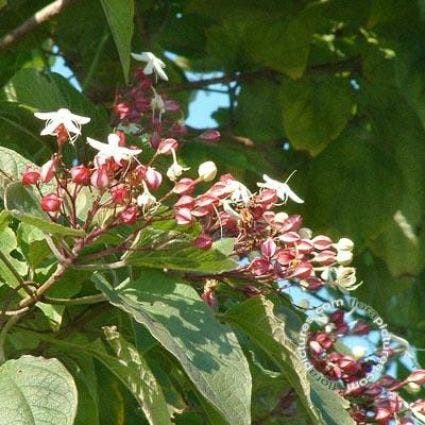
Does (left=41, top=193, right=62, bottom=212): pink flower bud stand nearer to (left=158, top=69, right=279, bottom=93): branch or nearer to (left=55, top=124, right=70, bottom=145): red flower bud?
(left=55, top=124, right=70, bottom=145): red flower bud

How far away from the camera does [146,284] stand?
119 centimetres

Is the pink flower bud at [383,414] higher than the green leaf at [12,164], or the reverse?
the green leaf at [12,164]

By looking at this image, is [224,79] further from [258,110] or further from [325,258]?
[325,258]

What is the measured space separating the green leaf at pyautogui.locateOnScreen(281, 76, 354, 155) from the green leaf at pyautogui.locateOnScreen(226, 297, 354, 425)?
0.87m

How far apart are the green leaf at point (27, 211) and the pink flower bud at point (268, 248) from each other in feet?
0.64

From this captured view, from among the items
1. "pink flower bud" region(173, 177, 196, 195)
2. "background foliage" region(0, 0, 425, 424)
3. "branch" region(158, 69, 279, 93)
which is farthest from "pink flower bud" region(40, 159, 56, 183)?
"branch" region(158, 69, 279, 93)

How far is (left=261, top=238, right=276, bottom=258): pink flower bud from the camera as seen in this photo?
120 centimetres

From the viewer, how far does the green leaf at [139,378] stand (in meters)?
1.14

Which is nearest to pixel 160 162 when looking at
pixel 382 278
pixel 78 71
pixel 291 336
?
pixel 291 336

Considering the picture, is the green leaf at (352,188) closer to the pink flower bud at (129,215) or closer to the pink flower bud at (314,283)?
the pink flower bud at (314,283)

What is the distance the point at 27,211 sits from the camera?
1.07 meters

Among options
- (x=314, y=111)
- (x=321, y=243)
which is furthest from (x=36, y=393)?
(x=314, y=111)

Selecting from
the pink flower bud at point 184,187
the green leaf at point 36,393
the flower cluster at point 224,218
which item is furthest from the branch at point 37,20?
the green leaf at point 36,393

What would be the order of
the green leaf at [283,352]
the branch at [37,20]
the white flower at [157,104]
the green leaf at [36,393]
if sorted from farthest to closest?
the branch at [37,20] → the white flower at [157,104] → the green leaf at [283,352] → the green leaf at [36,393]
